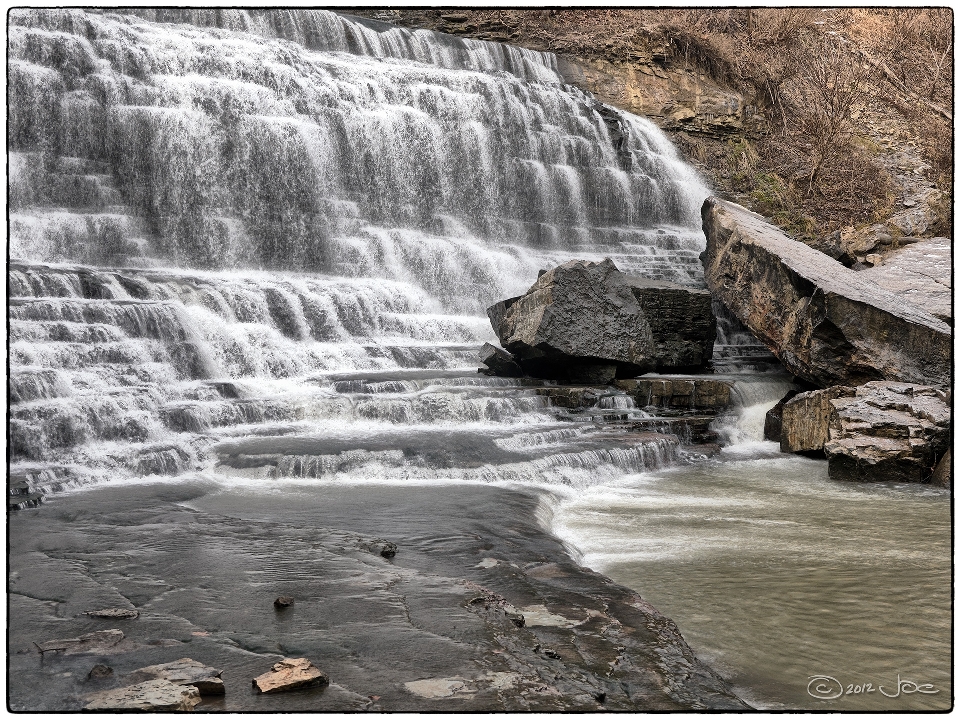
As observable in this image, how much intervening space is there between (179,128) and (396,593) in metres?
12.5

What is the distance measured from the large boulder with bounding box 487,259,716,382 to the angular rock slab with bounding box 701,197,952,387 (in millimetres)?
1403

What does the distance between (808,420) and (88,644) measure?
7594mm

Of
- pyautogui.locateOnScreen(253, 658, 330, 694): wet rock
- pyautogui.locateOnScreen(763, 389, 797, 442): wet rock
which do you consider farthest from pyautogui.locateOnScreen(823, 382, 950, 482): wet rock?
pyautogui.locateOnScreen(253, 658, 330, 694): wet rock

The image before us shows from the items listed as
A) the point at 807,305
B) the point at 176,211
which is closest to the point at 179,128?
the point at 176,211

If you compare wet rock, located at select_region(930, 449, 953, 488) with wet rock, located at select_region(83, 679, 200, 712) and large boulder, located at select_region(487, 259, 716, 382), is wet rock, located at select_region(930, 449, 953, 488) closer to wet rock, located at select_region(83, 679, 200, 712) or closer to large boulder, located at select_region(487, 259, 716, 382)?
large boulder, located at select_region(487, 259, 716, 382)

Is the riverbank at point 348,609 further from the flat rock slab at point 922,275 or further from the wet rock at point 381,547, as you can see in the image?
the flat rock slab at point 922,275

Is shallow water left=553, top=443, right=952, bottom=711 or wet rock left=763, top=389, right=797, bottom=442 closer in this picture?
shallow water left=553, top=443, right=952, bottom=711

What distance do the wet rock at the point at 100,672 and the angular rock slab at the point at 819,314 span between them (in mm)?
8266

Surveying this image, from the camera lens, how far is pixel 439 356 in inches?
465

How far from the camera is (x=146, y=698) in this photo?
9.61 ft

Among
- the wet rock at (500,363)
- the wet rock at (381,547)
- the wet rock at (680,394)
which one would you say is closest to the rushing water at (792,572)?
the wet rock at (381,547)

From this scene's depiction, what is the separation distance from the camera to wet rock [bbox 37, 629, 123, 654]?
135 inches

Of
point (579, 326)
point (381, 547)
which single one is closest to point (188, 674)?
point (381, 547)

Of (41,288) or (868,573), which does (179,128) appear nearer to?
(41,288)
